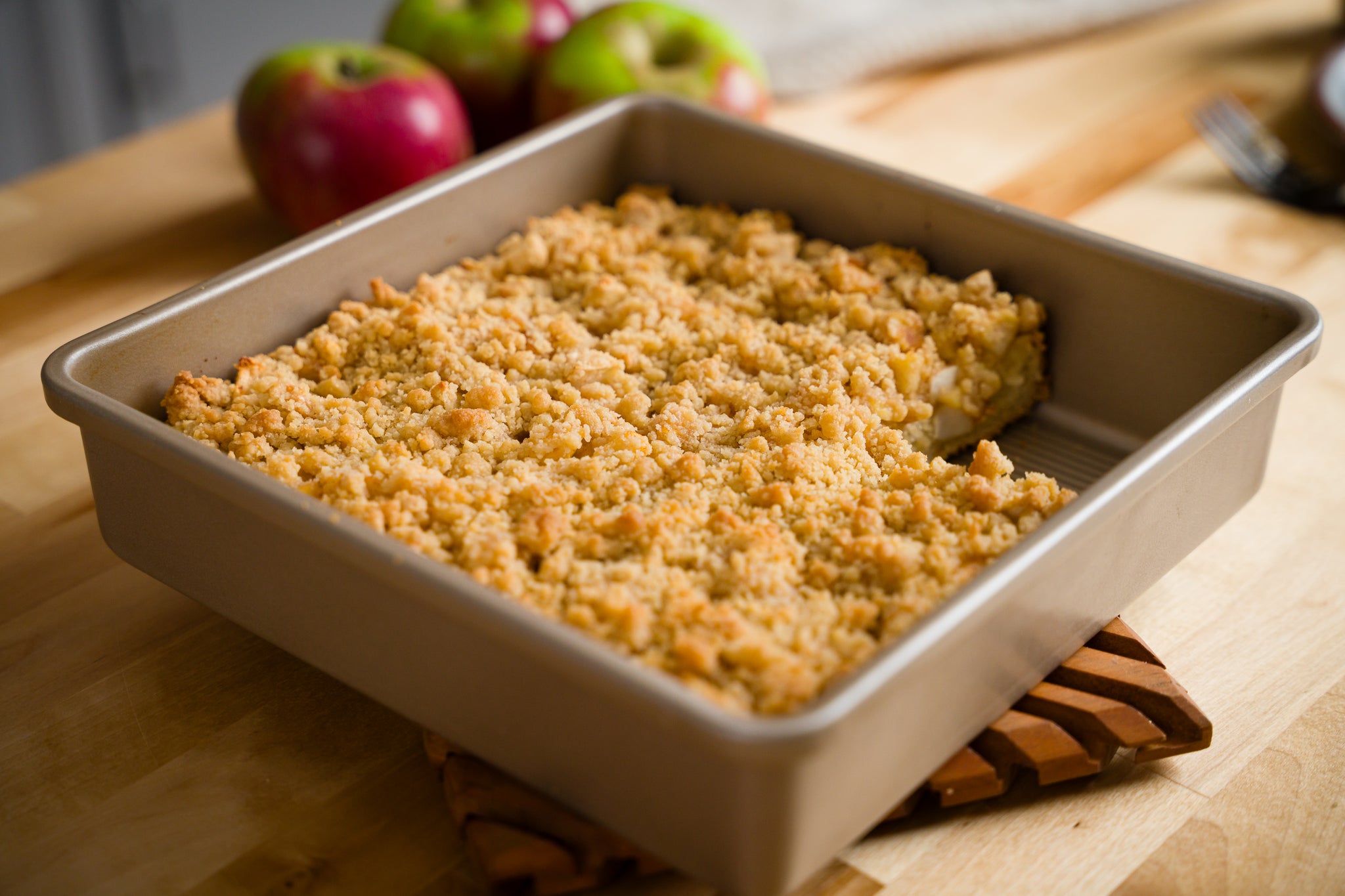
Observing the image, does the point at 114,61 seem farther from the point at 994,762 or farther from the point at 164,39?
the point at 994,762

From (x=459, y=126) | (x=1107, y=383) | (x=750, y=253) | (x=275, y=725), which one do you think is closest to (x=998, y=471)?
(x=1107, y=383)

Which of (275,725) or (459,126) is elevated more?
(459,126)

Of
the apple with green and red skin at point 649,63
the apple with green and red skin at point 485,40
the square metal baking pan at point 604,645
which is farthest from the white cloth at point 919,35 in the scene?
the square metal baking pan at point 604,645

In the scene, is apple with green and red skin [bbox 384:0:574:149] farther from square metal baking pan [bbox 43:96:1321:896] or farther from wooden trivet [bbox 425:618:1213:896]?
wooden trivet [bbox 425:618:1213:896]

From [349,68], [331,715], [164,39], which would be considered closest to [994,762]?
[331,715]

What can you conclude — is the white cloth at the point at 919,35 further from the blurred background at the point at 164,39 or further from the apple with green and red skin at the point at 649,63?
the apple with green and red skin at the point at 649,63

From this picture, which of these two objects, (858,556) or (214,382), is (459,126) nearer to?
(214,382)
